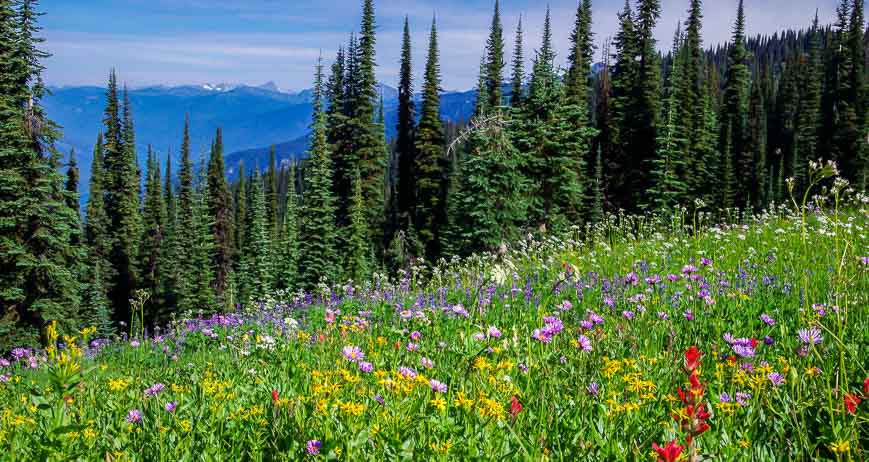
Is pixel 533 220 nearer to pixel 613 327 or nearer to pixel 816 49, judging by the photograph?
pixel 613 327

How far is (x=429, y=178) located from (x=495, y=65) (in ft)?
46.5

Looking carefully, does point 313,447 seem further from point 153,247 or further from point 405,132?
point 153,247

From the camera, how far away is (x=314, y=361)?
4.55m

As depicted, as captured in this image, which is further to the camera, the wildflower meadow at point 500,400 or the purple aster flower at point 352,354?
the purple aster flower at point 352,354

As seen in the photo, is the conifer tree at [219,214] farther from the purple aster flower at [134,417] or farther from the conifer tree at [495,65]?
the purple aster flower at [134,417]

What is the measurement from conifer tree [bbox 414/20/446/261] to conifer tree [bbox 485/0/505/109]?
5714mm

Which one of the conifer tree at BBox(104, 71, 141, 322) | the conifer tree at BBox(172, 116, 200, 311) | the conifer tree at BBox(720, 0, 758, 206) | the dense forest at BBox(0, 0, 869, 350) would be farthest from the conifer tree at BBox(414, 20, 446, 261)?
the conifer tree at BBox(104, 71, 141, 322)

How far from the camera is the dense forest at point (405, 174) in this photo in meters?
29.8

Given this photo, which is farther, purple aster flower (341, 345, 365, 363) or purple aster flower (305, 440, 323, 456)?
purple aster flower (341, 345, 365, 363)

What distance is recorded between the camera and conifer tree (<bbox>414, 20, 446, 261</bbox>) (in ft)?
179

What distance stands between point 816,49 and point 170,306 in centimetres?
7912

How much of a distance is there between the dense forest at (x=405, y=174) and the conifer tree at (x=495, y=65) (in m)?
0.16

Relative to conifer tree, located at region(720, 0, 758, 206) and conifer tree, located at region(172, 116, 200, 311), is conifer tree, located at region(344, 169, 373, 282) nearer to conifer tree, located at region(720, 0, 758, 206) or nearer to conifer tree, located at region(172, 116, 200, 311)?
conifer tree, located at region(172, 116, 200, 311)

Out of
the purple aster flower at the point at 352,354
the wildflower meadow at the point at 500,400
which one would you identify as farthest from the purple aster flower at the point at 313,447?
the purple aster flower at the point at 352,354
